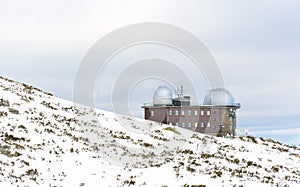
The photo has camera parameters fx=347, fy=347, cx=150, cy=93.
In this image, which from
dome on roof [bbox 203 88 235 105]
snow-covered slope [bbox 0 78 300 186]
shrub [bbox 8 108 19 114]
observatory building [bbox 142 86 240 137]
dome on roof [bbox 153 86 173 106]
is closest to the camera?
snow-covered slope [bbox 0 78 300 186]

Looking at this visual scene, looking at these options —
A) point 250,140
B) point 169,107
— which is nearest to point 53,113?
point 250,140

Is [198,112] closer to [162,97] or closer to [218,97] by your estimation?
[218,97]

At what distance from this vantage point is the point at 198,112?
225 feet

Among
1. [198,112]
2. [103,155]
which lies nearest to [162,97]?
[198,112]

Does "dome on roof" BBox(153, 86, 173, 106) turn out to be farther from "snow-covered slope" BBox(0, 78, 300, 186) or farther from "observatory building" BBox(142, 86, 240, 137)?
"snow-covered slope" BBox(0, 78, 300, 186)

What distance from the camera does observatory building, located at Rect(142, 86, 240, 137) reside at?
67750 mm

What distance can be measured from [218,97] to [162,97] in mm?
11373

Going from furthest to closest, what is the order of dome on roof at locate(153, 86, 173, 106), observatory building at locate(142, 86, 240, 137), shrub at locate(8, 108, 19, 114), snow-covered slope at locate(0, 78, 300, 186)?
dome on roof at locate(153, 86, 173, 106) < observatory building at locate(142, 86, 240, 137) < shrub at locate(8, 108, 19, 114) < snow-covered slope at locate(0, 78, 300, 186)

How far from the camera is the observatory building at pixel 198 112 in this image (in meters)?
67.8

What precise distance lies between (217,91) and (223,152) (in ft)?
128

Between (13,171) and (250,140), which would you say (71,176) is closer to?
(13,171)

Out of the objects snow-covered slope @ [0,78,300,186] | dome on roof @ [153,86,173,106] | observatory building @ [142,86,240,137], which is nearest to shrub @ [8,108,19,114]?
snow-covered slope @ [0,78,300,186]

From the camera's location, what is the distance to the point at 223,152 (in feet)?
109

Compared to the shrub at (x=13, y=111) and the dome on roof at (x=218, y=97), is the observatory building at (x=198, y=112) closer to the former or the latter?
the dome on roof at (x=218, y=97)
